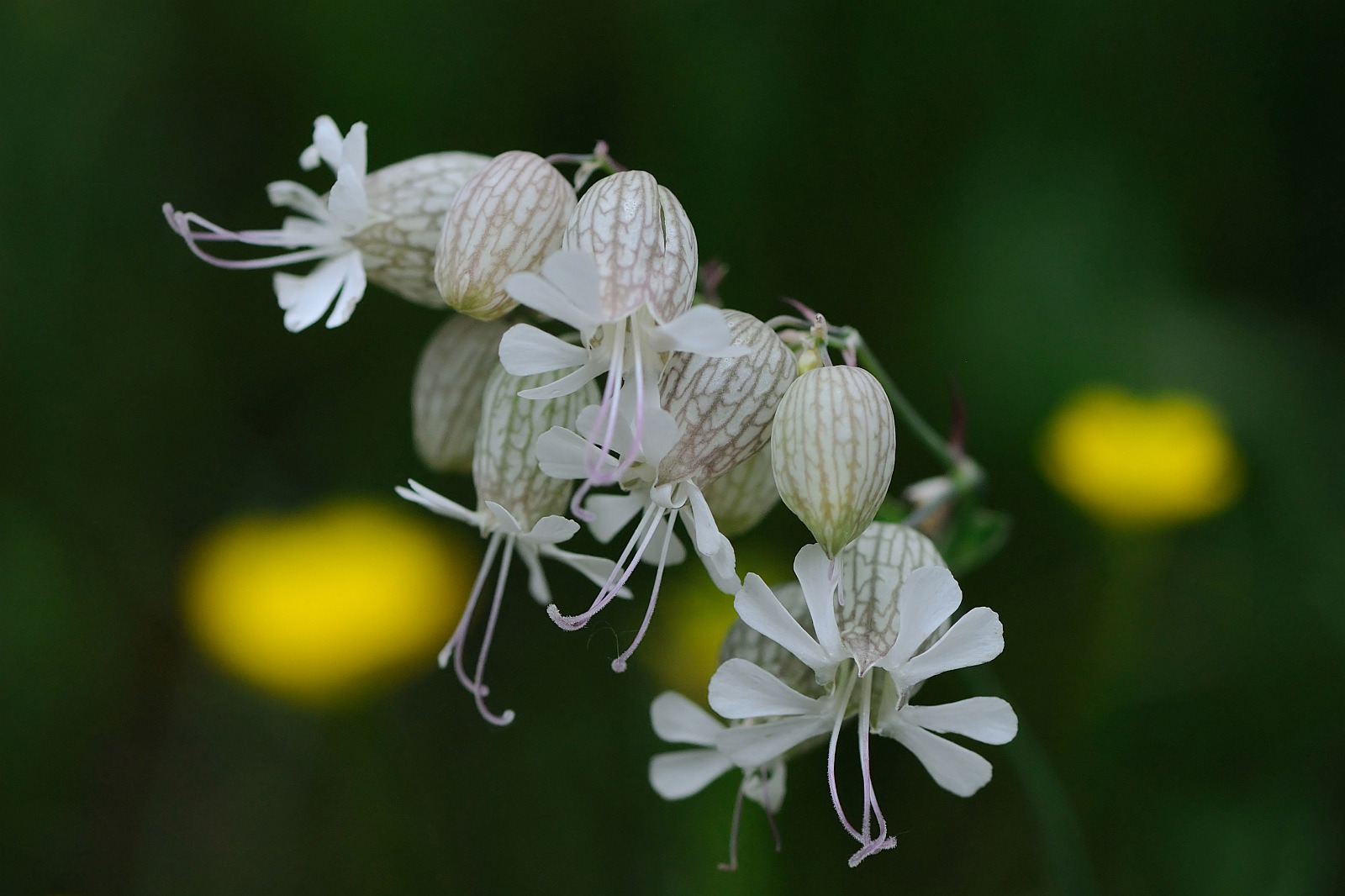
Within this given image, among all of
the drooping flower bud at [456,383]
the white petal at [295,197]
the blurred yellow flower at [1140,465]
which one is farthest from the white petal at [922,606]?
the blurred yellow flower at [1140,465]

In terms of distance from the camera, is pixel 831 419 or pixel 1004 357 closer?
pixel 831 419

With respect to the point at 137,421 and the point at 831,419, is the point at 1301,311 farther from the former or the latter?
the point at 137,421

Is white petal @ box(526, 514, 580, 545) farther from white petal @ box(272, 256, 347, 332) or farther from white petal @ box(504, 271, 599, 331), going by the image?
white petal @ box(272, 256, 347, 332)

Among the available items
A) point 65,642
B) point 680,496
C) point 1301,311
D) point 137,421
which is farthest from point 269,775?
point 1301,311

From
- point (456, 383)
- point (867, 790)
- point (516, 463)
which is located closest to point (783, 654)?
point (867, 790)

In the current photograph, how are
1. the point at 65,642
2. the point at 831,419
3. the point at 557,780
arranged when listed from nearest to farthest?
the point at 831,419
the point at 557,780
the point at 65,642

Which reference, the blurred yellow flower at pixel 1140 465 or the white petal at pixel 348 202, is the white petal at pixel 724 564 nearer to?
the white petal at pixel 348 202

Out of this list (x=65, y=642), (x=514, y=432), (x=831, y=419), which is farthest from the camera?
(x=65, y=642)

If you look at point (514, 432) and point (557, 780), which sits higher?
point (514, 432)
